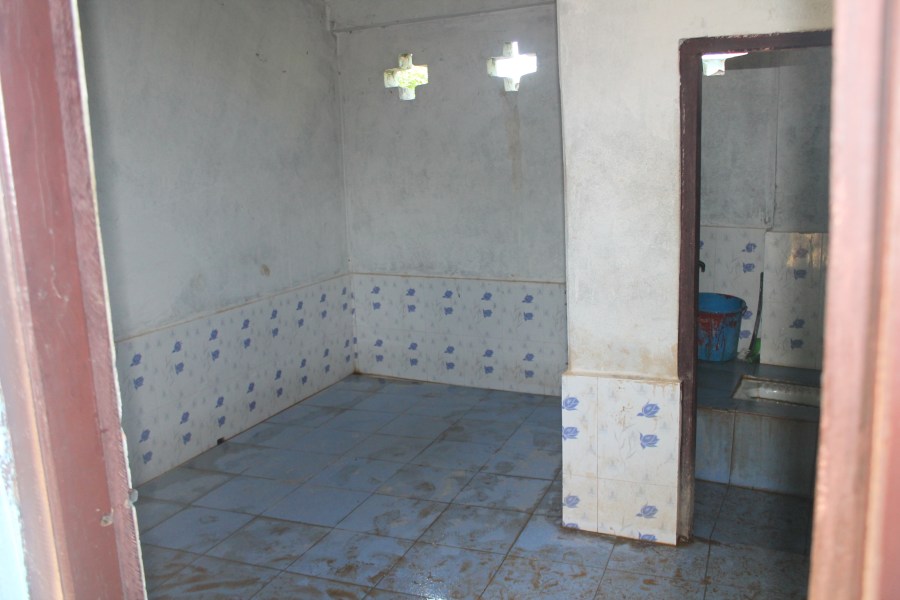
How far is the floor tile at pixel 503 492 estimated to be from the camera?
3617 millimetres

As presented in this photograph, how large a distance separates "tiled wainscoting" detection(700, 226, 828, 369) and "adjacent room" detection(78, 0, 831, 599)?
→ 0.02 metres

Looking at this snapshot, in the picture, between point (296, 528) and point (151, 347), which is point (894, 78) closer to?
point (296, 528)

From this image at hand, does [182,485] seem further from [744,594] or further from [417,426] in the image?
[744,594]

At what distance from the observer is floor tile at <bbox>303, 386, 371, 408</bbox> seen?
5.18 metres

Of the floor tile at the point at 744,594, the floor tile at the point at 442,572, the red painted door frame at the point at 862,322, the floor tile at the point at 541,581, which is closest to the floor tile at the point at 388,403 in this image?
the floor tile at the point at 442,572

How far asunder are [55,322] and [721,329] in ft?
13.3

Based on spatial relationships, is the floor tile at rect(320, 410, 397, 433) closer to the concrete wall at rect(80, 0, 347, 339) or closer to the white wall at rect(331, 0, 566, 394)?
the white wall at rect(331, 0, 566, 394)

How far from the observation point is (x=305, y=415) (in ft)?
16.3

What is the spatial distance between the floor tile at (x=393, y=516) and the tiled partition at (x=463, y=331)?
180 cm

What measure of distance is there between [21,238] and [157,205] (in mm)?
3366

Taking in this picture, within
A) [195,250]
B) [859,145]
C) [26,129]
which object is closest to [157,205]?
[195,250]

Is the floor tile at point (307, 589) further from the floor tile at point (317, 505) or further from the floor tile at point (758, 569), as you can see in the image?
the floor tile at point (758, 569)

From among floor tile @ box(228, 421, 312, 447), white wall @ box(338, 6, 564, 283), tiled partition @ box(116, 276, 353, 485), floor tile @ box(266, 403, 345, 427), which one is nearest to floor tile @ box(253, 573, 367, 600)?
tiled partition @ box(116, 276, 353, 485)

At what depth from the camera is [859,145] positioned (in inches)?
24.1
